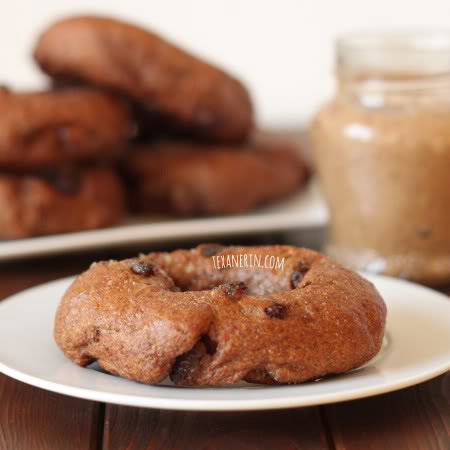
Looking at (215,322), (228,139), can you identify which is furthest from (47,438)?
(228,139)

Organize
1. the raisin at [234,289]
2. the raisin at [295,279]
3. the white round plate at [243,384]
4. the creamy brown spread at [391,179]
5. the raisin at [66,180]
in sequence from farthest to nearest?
the raisin at [66,180], the creamy brown spread at [391,179], the raisin at [295,279], the raisin at [234,289], the white round plate at [243,384]

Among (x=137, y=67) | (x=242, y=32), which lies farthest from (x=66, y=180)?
(x=242, y=32)

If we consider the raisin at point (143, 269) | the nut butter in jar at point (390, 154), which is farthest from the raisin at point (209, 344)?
the nut butter in jar at point (390, 154)

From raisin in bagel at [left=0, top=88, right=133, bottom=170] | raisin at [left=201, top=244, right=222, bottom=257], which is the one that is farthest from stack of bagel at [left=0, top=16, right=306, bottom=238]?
raisin at [left=201, top=244, right=222, bottom=257]

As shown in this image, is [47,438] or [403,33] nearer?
[47,438]

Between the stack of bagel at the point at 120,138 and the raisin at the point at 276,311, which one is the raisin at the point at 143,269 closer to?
the raisin at the point at 276,311

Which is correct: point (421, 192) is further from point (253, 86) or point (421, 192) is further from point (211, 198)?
point (253, 86)

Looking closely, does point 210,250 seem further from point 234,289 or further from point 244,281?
point 234,289
